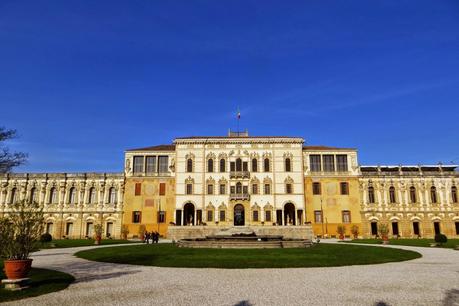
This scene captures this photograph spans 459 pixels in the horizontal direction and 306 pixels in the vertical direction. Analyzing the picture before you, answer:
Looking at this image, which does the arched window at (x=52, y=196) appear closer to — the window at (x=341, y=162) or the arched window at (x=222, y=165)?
the arched window at (x=222, y=165)

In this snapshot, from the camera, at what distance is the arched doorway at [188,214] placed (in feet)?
173

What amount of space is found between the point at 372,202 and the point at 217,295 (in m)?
47.7

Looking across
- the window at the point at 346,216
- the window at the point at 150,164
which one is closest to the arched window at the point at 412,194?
the window at the point at 346,216

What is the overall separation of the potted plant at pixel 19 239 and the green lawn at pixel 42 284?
0.65 m

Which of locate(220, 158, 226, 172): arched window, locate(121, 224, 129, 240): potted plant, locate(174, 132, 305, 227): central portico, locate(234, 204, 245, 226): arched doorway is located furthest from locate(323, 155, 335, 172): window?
locate(121, 224, 129, 240): potted plant

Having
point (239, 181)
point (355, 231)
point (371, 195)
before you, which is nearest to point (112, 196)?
point (239, 181)

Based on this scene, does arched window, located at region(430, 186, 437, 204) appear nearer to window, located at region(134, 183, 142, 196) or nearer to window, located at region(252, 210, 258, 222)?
window, located at region(252, 210, 258, 222)

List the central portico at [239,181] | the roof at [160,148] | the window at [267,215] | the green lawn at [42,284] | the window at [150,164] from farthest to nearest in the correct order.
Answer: the roof at [160,148], the window at [150,164], the central portico at [239,181], the window at [267,215], the green lawn at [42,284]

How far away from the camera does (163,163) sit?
54875 millimetres

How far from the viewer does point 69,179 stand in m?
54.8

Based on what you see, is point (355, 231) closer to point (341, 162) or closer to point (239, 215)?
point (341, 162)

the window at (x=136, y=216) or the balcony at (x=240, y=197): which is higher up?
the balcony at (x=240, y=197)

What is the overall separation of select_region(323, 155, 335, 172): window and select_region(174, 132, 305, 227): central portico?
4.29 m

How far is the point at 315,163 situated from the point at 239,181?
38.7 feet
